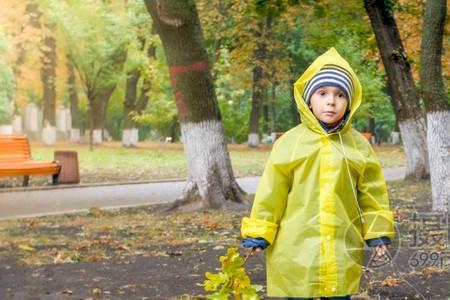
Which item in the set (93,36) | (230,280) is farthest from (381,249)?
(93,36)

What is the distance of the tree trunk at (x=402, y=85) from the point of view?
47.8ft

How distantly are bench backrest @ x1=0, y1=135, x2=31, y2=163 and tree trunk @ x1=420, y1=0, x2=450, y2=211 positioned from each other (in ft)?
31.4

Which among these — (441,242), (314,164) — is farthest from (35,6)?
(314,164)

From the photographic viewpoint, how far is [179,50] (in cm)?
1077

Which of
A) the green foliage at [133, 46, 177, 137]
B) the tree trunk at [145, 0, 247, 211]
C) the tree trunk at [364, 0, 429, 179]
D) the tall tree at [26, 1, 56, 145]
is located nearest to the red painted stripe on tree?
the tree trunk at [145, 0, 247, 211]

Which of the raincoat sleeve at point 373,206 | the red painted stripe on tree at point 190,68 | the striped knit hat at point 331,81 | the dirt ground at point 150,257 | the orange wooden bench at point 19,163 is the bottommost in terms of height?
the dirt ground at point 150,257

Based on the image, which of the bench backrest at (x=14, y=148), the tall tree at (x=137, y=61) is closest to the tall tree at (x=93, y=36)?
the tall tree at (x=137, y=61)

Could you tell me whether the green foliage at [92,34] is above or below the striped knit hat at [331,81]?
above

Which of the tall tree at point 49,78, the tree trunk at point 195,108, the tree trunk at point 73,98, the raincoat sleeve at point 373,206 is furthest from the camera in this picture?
the tree trunk at point 73,98

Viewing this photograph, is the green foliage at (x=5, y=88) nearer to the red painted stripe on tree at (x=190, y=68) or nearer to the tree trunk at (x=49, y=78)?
the tree trunk at (x=49, y=78)

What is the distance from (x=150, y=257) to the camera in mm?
7418

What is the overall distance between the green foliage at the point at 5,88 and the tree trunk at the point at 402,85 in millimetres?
29262

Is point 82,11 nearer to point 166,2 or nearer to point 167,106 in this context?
point 167,106

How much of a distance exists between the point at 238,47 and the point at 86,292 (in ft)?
81.9
